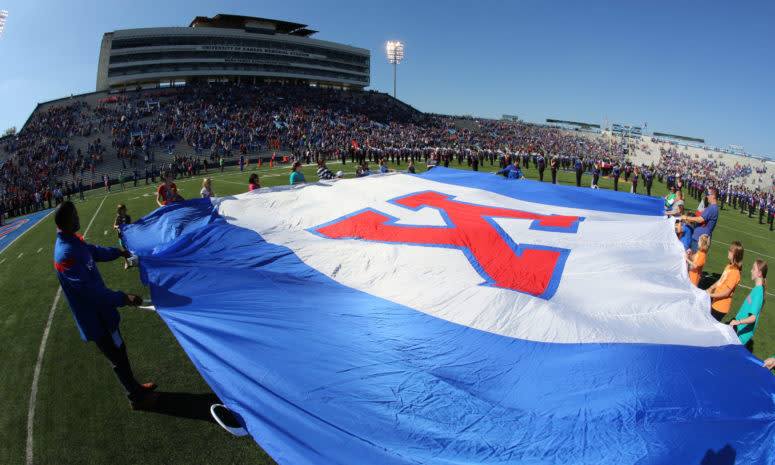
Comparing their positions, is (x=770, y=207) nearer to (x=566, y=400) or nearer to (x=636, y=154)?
(x=566, y=400)

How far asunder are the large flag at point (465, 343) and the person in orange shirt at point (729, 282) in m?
0.59

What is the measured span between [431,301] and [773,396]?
2585mm

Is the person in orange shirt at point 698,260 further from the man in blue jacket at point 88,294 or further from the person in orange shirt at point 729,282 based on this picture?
the man in blue jacket at point 88,294

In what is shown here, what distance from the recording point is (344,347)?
3146 mm

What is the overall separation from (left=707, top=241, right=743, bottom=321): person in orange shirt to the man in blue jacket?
6.67m

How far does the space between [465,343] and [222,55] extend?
233 ft

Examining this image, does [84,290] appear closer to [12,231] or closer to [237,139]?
[12,231]

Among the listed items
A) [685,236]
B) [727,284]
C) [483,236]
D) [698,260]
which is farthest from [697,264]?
[483,236]

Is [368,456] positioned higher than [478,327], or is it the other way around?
[478,327]

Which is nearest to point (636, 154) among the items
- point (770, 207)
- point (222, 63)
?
point (770, 207)

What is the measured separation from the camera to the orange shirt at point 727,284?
13.9 ft

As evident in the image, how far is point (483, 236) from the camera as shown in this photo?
512 centimetres

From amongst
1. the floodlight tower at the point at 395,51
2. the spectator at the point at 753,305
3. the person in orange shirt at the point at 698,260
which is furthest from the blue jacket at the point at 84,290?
the floodlight tower at the point at 395,51

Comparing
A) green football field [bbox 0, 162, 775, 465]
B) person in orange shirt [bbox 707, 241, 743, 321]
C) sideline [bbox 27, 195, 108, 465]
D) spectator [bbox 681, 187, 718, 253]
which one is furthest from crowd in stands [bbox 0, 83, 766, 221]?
sideline [bbox 27, 195, 108, 465]
